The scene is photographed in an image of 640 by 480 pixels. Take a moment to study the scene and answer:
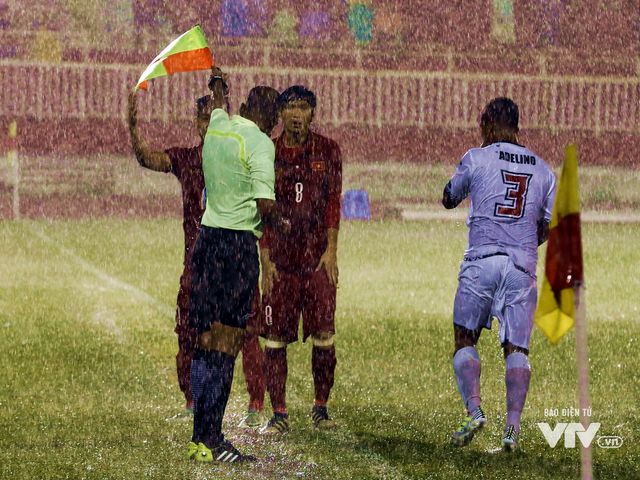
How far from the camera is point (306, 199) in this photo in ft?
24.8

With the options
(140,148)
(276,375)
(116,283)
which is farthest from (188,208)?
(116,283)

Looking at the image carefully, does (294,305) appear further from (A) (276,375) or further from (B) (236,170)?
(B) (236,170)

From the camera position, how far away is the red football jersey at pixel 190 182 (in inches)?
289

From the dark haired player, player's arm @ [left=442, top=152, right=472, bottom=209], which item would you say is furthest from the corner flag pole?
player's arm @ [left=442, top=152, right=472, bottom=209]

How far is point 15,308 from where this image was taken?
13.1 meters

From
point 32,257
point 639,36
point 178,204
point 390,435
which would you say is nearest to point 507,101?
point 390,435

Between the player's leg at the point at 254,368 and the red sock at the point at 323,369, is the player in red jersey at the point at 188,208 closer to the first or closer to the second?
the player's leg at the point at 254,368

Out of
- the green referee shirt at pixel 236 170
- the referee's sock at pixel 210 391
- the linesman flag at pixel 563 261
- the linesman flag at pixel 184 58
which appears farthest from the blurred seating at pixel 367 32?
the linesman flag at pixel 563 261

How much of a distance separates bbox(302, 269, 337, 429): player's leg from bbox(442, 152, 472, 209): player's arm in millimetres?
901

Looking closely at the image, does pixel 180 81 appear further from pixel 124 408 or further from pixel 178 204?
pixel 124 408

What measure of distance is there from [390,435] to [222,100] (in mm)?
2116

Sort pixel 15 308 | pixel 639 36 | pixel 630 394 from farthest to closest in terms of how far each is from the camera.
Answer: pixel 639 36 < pixel 15 308 < pixel 630 394

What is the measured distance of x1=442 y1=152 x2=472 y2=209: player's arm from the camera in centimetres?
706

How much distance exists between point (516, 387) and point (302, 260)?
1442 millimetres
